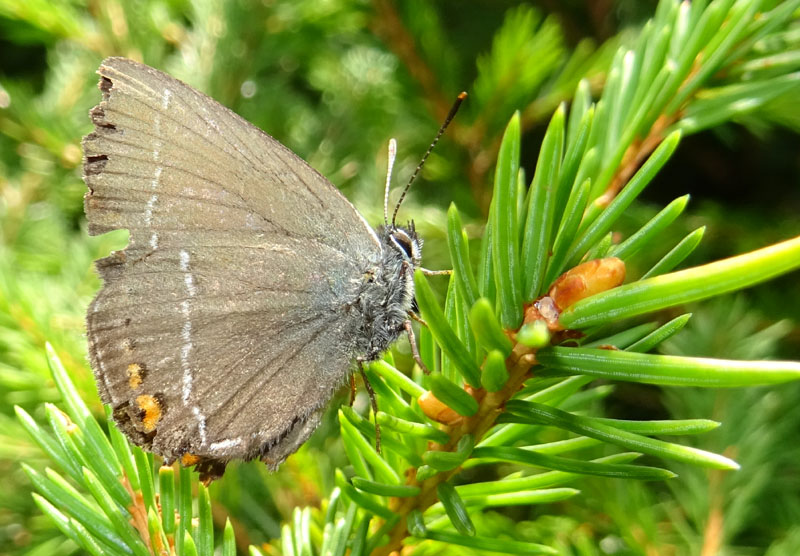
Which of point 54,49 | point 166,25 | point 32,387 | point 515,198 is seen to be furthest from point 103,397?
point 54,49

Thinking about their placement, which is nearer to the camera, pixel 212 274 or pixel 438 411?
pixel 438 411

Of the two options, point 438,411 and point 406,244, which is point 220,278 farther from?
point 438,411

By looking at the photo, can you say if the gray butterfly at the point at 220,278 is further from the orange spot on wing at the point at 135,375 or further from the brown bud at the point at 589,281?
the brown bud at the point at 589,281

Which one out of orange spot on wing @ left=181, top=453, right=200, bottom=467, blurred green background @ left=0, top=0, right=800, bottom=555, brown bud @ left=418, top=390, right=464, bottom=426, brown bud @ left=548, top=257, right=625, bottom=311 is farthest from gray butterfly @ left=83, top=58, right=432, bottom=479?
brown bud @ left=548, top=257, right=625, bottom=311

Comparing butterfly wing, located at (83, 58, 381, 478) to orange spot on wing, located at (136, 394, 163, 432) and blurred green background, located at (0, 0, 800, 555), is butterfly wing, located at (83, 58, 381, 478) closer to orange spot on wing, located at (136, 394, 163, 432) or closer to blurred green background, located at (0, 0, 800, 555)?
orange spot on wing, located at (136, 394, 163, 432)

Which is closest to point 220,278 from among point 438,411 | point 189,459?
point 189,459

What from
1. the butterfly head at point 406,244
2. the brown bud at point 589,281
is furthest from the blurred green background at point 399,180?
the brown bud at point 589,281
